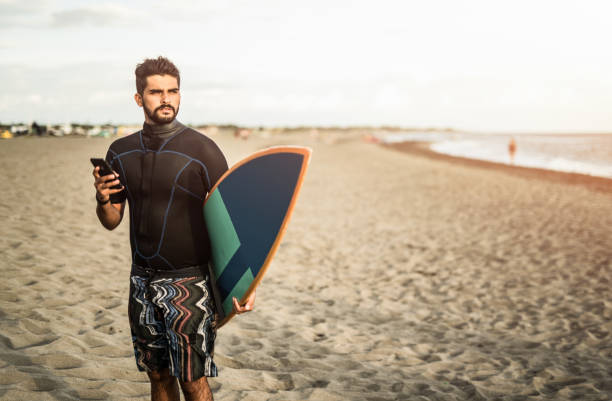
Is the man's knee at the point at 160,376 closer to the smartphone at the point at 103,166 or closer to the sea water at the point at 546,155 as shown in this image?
the smartphone at the point at 103,166

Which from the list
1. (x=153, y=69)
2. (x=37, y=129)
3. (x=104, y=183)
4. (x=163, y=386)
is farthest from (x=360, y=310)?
(x=37, y=129)

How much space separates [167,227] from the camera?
2.09m

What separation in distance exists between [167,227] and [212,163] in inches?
14.0

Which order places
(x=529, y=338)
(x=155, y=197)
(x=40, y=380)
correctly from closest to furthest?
1. (x=155, y=197)
2. (x=40, y=380)
3. (x=529, y=338)

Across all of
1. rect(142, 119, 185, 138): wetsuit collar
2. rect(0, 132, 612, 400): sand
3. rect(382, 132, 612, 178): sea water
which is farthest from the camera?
rect(382, 132, 612, 178): sea water

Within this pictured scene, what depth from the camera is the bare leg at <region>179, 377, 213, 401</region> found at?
6.64 feet

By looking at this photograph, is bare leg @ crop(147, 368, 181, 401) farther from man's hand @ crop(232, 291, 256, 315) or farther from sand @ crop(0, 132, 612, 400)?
sand @ crop(0, 132, 612, 400)

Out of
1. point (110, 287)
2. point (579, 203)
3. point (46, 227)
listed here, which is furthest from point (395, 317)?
point (579, 203)

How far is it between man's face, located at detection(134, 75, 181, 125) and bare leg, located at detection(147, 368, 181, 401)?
120cm

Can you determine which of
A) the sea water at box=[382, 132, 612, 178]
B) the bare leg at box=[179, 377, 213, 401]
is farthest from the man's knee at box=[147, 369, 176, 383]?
the sea water at box=[382, 132, 612, 178]

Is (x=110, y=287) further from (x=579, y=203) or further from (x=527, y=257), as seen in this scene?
(x=579, y=203)

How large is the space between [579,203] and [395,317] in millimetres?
9660

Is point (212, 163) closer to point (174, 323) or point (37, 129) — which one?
point (174, 323)

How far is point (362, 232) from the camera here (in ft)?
29.9
